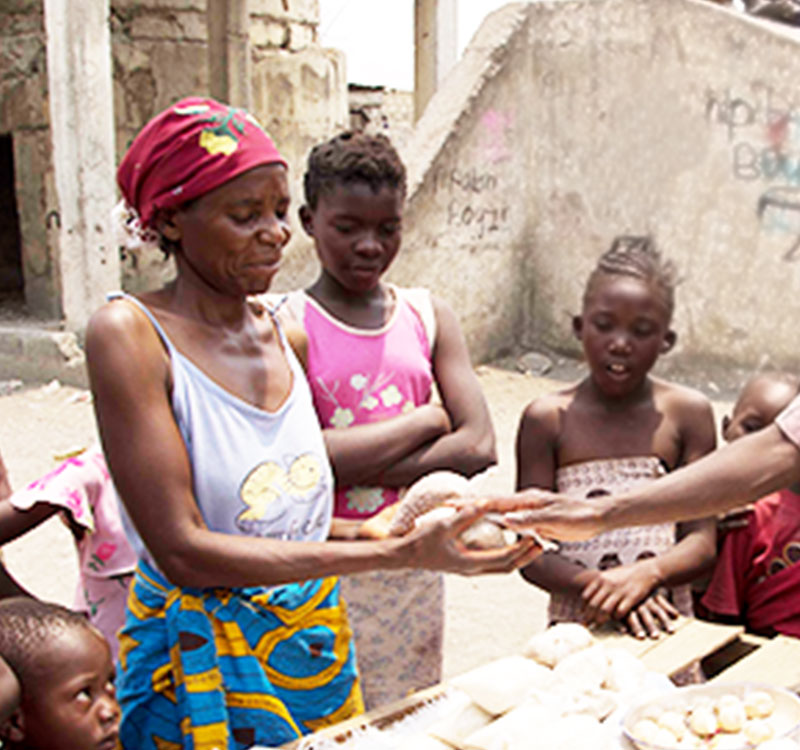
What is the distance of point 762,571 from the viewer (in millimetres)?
2477

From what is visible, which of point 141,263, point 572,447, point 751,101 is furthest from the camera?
point 141,263

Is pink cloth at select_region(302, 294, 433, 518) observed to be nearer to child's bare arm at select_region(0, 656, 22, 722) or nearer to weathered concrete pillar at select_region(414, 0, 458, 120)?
child's bare arm at select_region(0, 656, 22, 722)

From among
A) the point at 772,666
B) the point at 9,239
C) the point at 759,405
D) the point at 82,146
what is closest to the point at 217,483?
the point at 772,666

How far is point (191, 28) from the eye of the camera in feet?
34.7

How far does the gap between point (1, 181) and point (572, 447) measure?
1112cm

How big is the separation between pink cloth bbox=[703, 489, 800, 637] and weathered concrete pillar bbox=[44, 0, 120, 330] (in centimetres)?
670

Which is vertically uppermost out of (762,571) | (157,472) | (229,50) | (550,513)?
(229,50)

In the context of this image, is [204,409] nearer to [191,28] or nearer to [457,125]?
[457,125]

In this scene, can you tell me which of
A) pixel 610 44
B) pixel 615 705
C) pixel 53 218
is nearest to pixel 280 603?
pixel 615 705

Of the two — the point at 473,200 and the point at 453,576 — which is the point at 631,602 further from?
the point at 473,200

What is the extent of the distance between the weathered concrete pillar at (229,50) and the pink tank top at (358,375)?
8.54 m

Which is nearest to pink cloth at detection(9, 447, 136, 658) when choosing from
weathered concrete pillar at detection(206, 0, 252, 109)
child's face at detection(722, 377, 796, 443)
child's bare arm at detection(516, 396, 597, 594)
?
child's bare arm at detection(516, 396, 597, 594)

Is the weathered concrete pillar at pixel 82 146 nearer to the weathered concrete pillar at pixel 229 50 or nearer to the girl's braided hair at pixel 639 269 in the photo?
the weathered concrete pillar at pixel 229 50

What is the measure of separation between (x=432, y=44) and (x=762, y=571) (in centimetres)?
1077
